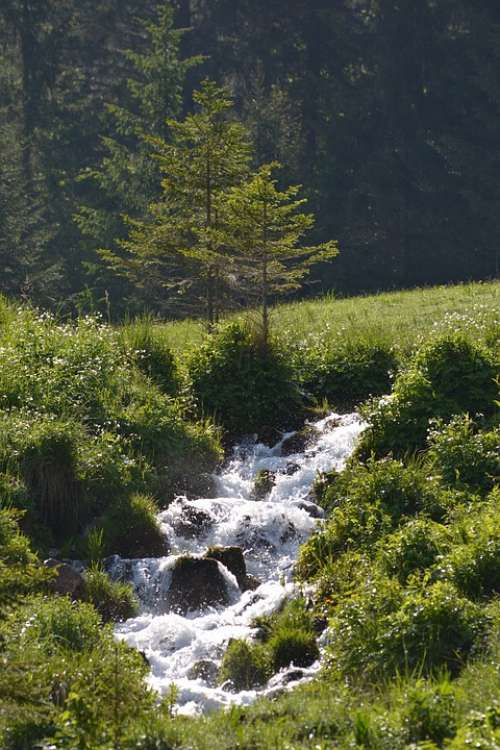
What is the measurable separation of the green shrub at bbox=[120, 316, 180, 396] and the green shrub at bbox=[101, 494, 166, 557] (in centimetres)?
317

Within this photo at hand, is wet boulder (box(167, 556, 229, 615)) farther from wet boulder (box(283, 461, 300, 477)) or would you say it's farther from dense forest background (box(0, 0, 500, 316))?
dense forest background (box(0, 0, 500, 316))

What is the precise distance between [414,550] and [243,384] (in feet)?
20.8

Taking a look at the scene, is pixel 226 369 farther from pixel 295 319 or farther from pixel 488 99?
pixel 488 99

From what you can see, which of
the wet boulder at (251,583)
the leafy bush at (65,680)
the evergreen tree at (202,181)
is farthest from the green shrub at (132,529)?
the evergreen tree at (202,181)

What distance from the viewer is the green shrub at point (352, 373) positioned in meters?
16.1

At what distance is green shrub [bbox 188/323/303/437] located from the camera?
51.8ft

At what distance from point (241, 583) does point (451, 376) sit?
4162 mm

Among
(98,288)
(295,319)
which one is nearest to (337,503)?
(295,319)

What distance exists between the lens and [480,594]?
30.6 feet

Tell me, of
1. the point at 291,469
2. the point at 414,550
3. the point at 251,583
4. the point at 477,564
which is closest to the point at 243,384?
the point at 291,469

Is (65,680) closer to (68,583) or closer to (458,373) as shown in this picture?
(68,583)

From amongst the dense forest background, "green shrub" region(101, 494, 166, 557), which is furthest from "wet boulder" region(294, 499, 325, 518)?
the dense forest background

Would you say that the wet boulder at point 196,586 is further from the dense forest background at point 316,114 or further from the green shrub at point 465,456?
the dense forest background at point 316,114

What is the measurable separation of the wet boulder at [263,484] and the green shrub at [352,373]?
2285 mm
